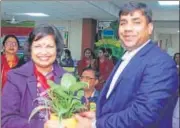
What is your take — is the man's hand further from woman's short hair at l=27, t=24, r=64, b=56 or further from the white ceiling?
the white ceiling

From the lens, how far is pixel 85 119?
4.00 feet

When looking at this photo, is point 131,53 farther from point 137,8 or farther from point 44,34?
point 44,34

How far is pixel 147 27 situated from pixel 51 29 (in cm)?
37

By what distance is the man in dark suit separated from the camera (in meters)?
1.10

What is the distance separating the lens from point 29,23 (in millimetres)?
8992

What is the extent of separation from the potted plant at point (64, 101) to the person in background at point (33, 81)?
4cm

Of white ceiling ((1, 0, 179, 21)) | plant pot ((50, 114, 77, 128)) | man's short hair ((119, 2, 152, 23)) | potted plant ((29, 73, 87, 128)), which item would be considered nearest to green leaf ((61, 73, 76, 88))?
potted plant ((29, 73, 87, 128))

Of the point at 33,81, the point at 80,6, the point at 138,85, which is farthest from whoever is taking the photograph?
the point at 80,6

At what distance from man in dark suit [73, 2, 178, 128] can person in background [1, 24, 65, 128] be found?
0.19 meters

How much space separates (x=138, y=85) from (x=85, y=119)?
22 cm

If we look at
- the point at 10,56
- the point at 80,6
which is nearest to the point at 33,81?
the point at 10,56

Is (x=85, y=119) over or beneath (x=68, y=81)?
beneath

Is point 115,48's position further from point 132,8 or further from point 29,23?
point 132,8

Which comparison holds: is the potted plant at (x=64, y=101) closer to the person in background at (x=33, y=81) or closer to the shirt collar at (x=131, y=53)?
the person in background at (x=33, y=81)
